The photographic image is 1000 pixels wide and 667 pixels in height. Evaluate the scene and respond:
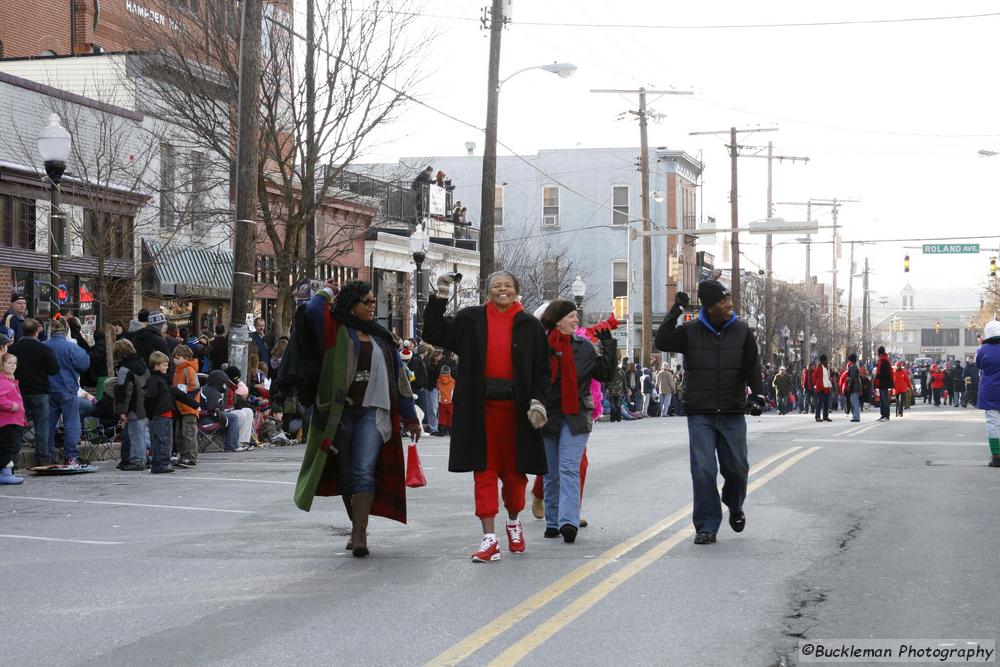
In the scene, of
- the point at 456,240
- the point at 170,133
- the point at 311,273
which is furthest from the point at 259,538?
the point at 456,240

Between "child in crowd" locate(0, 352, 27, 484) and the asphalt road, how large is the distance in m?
0.70

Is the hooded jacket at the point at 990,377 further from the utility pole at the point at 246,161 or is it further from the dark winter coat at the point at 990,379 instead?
the utility pole at the point at 246,161

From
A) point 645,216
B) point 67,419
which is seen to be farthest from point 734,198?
point 67,419

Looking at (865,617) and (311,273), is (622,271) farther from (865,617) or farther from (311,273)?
(865,617)

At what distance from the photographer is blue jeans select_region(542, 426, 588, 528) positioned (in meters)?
9.95

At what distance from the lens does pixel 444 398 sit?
25000 millimetres

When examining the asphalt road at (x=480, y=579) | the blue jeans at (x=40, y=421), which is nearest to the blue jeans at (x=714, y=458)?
the asphalt road at (x=480, y=579)

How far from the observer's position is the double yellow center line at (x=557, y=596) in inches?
255

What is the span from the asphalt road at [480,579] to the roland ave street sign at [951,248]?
121ft

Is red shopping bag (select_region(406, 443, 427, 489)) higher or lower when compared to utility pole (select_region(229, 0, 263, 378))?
lower

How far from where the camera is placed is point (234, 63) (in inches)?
1046

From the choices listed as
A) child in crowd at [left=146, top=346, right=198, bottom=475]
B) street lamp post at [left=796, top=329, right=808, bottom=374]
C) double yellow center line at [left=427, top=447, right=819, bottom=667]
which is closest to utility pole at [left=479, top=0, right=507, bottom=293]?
child in crowd at [left=146, top=346, right=198, bottom=475]

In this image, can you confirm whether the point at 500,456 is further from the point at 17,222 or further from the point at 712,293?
the point at 17,222

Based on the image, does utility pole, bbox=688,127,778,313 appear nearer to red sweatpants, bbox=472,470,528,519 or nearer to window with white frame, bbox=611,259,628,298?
window with white frame, bbox=611,259,628,298
